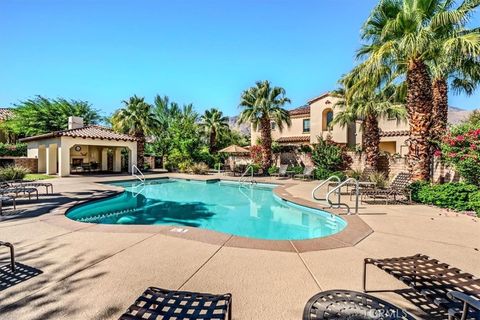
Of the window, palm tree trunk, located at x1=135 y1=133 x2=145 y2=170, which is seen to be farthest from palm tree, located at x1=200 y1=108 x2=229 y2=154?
the window

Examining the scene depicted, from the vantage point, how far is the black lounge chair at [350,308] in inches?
97.0

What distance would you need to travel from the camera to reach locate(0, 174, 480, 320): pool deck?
120 inches

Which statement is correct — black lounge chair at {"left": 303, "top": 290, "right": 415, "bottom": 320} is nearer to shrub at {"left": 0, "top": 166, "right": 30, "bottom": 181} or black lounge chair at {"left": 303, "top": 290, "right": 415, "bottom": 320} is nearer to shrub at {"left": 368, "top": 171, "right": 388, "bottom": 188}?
shrub at {"left": 368, "top": 171, "right": 388, "bottom": 188}

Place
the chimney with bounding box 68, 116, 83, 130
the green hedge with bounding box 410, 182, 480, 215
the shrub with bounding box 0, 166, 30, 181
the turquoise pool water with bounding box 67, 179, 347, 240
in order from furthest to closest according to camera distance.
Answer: the chimney with bounding box 68, 116, 83, 130 < the shrub with bounding box 0, 166, 30, 181 < the green hedge with bounding box 410, 182, 480, 215 < the turquoise pool water with bounding box 67, 179, 347, 240

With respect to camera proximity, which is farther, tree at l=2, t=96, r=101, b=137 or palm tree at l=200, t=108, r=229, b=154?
tree at l=2, t=96, r=101, b=137

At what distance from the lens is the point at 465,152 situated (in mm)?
8992

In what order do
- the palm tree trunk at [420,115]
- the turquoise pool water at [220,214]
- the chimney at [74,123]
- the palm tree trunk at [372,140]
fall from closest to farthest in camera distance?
the turquoise pool water at [220,214] → the palm tree trunk at [420,115] → the palm tree trunk at [372,140] → the chimney at [74,123]

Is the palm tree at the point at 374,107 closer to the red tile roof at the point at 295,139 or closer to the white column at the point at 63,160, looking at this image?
the red tile roof at the point at 295,139

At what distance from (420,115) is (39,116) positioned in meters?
36.0

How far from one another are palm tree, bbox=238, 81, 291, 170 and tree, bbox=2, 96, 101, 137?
74.6 ft

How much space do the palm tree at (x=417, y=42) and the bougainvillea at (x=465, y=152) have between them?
0.89 meters

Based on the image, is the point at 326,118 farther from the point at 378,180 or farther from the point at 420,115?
the point at 420,115

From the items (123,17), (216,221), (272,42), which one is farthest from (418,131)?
(123,17)

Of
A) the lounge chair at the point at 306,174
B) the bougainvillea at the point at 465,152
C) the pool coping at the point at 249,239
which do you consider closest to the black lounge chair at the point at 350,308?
the pool coping at the point at 249,239
